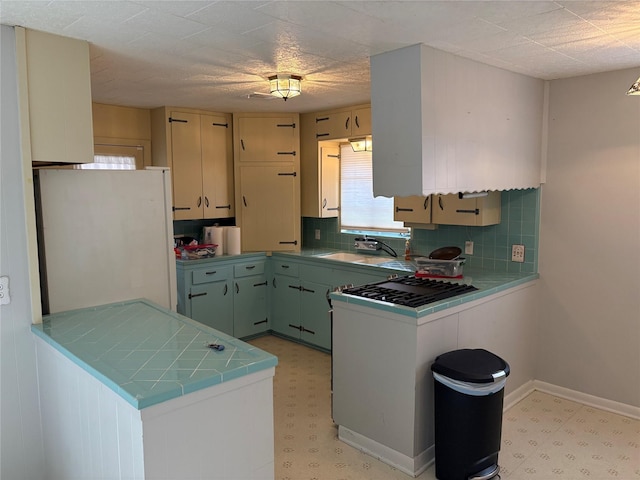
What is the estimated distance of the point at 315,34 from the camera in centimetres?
238

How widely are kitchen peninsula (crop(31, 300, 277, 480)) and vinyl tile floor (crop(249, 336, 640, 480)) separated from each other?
100cm

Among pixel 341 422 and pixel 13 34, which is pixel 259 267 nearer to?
pixel 341 422

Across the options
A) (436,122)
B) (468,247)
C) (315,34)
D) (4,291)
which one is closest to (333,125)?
(468,247)

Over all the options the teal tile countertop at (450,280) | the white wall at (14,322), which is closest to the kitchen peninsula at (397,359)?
the teal tile countertop at (450,280)

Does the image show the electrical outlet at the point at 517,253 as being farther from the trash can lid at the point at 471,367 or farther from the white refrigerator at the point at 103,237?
the white refrigerator at the point at 103,237

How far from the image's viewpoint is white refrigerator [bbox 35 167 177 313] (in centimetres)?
256

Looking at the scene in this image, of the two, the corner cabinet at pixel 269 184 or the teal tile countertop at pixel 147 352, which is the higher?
the corner cabinet at pixel 269 184

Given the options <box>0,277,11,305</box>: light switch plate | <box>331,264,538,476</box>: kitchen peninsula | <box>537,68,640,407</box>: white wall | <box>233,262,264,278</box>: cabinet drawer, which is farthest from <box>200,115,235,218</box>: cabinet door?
<box>537,68,640,407</box>: white wall

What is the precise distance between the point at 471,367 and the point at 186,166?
10.8 ft

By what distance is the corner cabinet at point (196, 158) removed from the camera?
464 cm

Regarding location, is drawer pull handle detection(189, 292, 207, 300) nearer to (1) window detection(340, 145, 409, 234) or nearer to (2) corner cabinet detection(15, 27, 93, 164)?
(1) window detection(340, 145, 409, 234)

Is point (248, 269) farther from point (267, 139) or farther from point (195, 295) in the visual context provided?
point (267, 139)

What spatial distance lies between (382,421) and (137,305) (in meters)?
1.54

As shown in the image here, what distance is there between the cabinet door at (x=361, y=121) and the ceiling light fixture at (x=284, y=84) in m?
1.23
